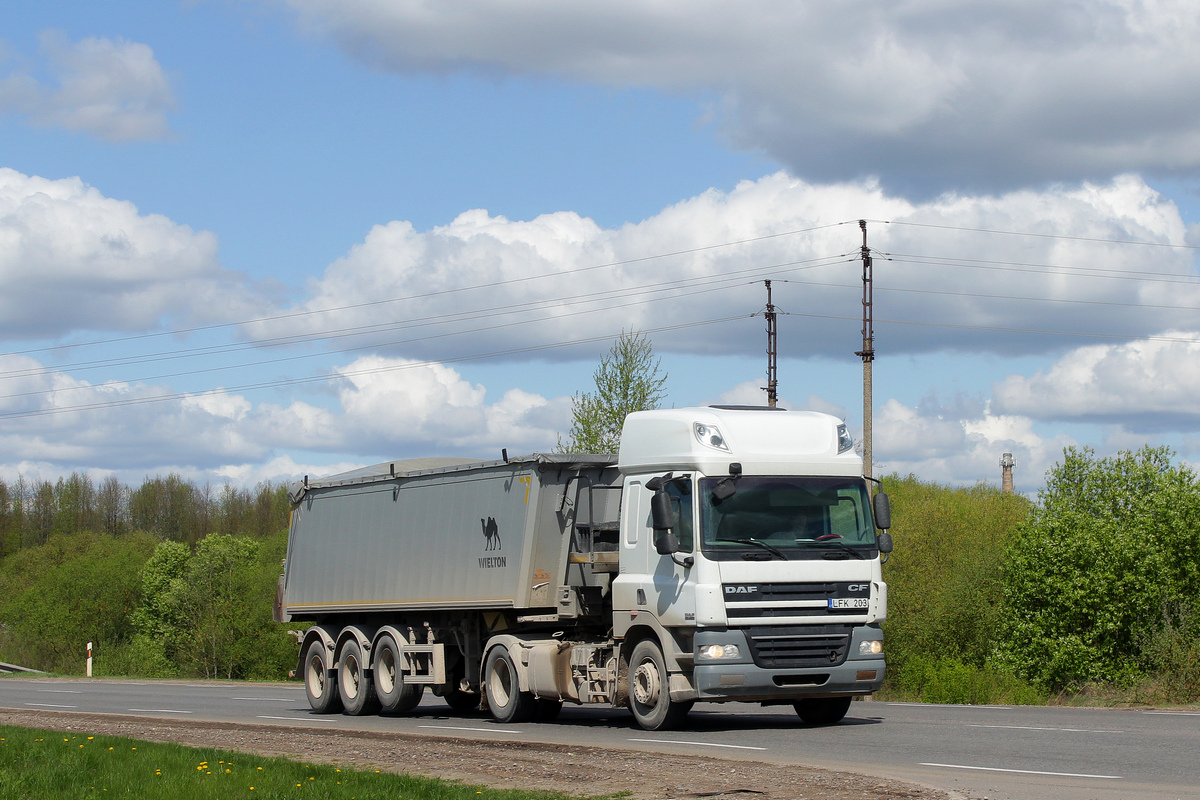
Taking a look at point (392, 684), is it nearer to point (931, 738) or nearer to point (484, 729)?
point (484, 729)

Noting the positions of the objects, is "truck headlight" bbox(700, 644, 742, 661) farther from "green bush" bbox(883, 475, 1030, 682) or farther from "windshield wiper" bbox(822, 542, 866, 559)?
"green bush" bbox(883, 475, 1030, 682)

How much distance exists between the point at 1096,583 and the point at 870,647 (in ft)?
60.3

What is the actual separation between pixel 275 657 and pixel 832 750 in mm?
61285

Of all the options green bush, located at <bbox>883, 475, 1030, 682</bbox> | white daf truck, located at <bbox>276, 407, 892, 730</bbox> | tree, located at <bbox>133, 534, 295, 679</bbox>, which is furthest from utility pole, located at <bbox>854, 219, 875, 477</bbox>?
tree, located at <bbox>133, 534, 295, 679</bbox>

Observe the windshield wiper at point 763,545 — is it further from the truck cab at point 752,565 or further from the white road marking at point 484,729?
the white road marking at point 484,729

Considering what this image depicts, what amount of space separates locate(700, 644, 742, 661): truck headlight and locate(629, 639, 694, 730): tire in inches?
29.0

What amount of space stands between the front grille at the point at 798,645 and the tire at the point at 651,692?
1111 millimetres

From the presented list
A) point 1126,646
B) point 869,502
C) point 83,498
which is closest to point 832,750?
point 869,502

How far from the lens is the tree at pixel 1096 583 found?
1215 inches

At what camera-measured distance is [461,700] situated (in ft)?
66.5

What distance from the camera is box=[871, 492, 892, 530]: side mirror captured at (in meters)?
14.9

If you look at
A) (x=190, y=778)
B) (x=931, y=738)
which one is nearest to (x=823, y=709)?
(x=931, y=738)

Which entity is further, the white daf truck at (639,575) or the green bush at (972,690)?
the green bush at (972,690)

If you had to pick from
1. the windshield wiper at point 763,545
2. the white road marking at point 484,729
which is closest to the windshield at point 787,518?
the windshield wiper at point 763,545
